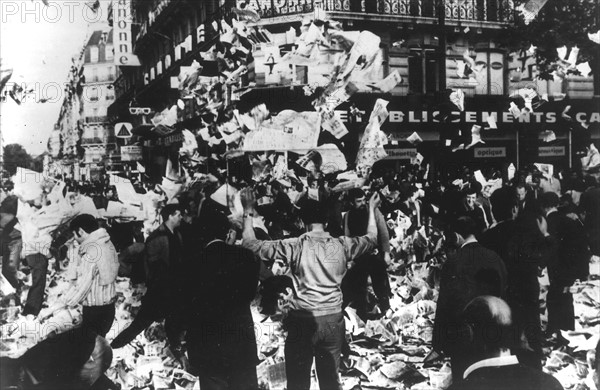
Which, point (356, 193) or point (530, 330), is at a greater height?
point (356, 193)

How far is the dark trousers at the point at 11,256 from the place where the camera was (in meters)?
4.04

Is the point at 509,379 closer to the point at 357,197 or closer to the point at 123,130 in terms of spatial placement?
the point at 357,197

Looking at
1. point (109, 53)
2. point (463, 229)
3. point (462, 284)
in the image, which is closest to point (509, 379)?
point (462, 284)

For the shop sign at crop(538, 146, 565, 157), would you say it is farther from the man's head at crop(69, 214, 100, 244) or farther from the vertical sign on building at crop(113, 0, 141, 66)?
the man's head at crop(69, 214, 100, 244)

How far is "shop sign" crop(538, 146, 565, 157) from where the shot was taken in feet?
15.0

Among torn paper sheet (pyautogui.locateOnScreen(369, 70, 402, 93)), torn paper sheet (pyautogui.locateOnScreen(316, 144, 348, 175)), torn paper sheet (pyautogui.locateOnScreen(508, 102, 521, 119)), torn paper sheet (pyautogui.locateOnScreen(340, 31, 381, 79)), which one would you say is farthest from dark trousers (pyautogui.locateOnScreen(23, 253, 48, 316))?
torn paper sheet (pyautogui.locateOnScreen(508, 102, 521, 119))

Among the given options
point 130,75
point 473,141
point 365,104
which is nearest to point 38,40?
point 130,75

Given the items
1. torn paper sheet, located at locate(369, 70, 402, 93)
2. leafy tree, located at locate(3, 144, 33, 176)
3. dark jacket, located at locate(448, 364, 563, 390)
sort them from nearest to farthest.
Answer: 1. dark jacket, located at locate(448, 364, 563, 390)
2. leafy tree, located at locate(3, 144, 33, 176)
3. torn paper sheet, located at locate(369, 70, 402, 93)

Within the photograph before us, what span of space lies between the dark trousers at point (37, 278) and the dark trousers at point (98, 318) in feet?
0.89

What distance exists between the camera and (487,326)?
12.0 feet

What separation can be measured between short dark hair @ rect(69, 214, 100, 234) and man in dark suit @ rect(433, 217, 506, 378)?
2171 millimetres

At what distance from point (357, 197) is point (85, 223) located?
1638 millimetres

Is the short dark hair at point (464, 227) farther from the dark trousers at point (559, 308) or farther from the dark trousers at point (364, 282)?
the dark trousers at point (559, 308)

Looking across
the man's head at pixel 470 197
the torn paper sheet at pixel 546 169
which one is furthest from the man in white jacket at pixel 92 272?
the torn paper sheet at pixel 546 169
